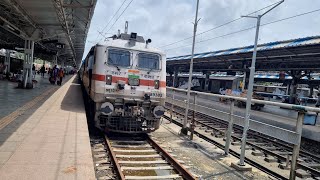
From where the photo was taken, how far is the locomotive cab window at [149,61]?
9.96 m

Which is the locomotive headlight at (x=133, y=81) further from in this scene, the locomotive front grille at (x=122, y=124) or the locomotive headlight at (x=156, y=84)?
the locomotive front grille at (x=122, y=124)

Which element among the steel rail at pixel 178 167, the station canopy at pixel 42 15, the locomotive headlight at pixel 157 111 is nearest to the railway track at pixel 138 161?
the steel rail at pixel 178 167

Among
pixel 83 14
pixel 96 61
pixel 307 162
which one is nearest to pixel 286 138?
pixel 307 162

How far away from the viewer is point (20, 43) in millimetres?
31578

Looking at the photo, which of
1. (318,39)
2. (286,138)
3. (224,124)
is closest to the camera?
(286,138)

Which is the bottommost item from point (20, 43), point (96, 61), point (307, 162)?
point (307, 162)

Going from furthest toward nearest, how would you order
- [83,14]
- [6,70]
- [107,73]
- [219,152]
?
[6,70] < [83,14] < [107,73] < [219,152]

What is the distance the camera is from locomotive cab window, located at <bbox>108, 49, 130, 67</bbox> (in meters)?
9.57

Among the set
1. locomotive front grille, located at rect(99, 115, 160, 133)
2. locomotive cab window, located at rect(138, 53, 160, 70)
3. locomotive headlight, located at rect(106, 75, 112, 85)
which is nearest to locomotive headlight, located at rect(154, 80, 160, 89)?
locomotive cab window, located at rect(138, 53, 160, 70)

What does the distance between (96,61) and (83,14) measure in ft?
22.6

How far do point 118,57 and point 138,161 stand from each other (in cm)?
388

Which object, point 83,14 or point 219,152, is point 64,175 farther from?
point 83,14

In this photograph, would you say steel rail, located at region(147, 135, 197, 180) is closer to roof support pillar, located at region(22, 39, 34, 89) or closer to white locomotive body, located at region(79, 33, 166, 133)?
white locomotive body, located at region(79, 33, 166, 133)

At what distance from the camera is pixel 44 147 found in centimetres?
591
